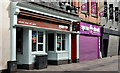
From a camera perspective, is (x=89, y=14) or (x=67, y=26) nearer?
(x=67, y=26)

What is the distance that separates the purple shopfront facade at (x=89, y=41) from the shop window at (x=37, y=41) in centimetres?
571

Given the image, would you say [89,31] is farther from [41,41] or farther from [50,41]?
[41,41]

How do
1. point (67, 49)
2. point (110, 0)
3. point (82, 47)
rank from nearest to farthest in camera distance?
point (67, 49), point (82, 47), point (110, 0)

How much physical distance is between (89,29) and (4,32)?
10.9 meters

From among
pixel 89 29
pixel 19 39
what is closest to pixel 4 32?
pixel 19 39

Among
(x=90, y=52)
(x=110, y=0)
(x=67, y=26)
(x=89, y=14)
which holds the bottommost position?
(x=90, y=52)

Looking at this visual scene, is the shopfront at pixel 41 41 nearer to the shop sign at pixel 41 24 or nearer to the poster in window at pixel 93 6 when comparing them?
the shop sign at pixel 41 24

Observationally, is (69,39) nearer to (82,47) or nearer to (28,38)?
(82,47)

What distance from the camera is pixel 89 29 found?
63.8 ft

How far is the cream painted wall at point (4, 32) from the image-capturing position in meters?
10.3

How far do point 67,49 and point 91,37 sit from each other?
17.1 feet

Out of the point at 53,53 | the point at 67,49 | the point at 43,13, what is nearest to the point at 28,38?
the point at 43,13

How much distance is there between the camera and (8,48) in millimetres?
10633

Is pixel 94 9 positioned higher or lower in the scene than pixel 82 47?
higher
